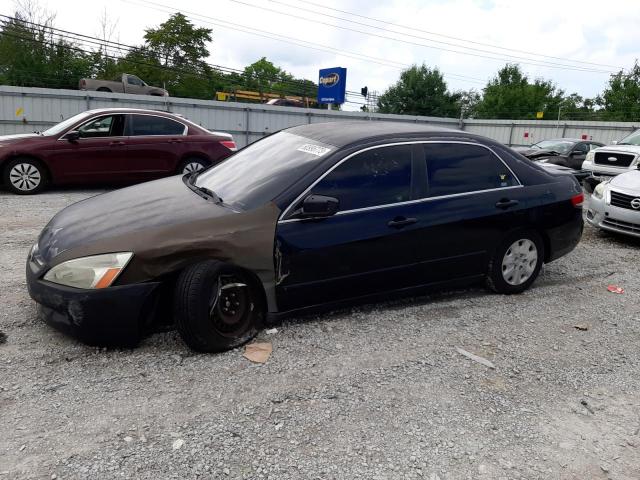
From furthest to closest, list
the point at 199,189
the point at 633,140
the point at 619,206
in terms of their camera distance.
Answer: the point at 633,140
the point at 619,206
the point at 199,189

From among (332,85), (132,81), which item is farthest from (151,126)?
(332,85)

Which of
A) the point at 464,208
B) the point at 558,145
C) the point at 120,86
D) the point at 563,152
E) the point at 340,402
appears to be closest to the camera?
the point at 340,402

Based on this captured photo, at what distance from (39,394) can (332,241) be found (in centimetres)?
202

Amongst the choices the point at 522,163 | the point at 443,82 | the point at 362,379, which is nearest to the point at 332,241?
the point at 362,379

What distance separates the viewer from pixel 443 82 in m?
53.3

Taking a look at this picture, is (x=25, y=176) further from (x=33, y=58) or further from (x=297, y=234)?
(x=33, y=58)

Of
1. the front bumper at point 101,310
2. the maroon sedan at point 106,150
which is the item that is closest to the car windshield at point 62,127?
the maroon sedan at point 106,150

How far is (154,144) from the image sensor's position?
9133mm

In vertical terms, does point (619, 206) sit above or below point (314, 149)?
below

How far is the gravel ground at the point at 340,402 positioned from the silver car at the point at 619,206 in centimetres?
337

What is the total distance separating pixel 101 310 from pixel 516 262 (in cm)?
357

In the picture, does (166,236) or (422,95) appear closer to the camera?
(166,236)

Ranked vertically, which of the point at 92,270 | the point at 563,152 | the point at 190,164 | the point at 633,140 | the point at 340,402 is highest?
the point at 633,140

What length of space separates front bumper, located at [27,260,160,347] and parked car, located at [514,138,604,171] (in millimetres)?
13826
